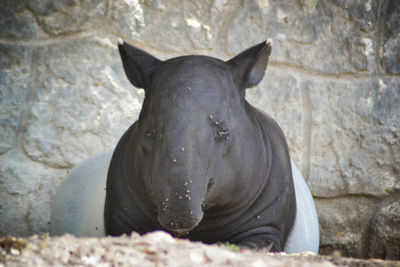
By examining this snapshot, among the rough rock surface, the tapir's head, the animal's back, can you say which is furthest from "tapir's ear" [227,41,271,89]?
the rough rock surface

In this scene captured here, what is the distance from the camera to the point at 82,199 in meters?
4.84

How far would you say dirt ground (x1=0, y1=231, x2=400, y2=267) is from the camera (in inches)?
91.0

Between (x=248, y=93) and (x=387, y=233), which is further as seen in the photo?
(x=248, y=93)

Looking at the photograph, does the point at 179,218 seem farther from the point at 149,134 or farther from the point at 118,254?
the point at 118,254

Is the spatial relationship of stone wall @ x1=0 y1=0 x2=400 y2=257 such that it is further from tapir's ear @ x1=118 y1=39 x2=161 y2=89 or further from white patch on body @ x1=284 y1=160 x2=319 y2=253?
tapir's ear @ x1=118 y1=39 x2=161 y2=89

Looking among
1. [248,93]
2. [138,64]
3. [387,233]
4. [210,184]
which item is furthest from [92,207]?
[387,233]

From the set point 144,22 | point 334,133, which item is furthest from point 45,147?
point 334,133

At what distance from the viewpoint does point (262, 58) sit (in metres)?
4.02

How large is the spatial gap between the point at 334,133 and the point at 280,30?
1180 mm

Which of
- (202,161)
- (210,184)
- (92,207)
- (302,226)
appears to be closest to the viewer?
(202,161)

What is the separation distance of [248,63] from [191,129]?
0.87 m

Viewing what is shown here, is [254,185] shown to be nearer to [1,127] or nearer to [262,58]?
[262,58]

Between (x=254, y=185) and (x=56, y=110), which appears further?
(x=56, y=110)

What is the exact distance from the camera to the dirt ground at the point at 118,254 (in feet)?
7.59
